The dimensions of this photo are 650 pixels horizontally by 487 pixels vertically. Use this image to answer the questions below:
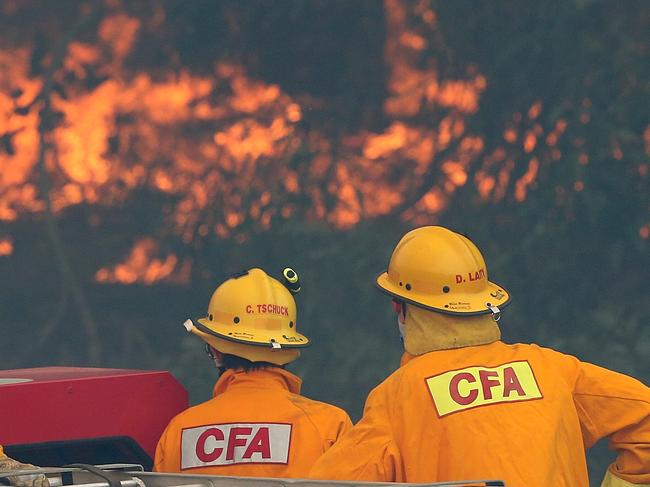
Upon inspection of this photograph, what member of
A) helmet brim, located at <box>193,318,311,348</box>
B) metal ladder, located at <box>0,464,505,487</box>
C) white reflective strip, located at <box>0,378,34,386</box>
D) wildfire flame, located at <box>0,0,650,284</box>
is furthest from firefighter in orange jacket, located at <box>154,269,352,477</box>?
wildfire flame, located at <box>0,0,650,284</box>

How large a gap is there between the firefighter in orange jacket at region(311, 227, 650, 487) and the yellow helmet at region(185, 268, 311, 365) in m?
0.78

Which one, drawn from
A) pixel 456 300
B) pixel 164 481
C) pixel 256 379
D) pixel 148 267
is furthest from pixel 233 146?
pixel 164 481

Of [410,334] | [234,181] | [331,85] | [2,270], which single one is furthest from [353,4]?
[410,334]

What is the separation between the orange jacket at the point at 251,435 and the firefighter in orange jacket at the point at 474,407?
1.79 feet

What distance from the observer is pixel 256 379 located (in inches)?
168

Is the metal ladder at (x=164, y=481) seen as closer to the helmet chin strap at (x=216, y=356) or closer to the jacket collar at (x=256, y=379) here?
the jacket collar at (x=256, y=379)

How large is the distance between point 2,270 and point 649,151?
13.2 ft

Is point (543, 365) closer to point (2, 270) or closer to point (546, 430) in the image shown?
point (546, 430)

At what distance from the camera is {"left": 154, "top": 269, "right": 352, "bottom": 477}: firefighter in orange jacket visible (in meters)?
3.99

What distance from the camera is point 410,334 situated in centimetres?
360

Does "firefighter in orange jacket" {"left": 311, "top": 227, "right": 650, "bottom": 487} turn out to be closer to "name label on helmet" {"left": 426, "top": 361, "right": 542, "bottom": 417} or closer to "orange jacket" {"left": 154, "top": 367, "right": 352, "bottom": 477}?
"name label on helmet" {"left": 426, "top": 361, "right": 542, "bottom": 417}

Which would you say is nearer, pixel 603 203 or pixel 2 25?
pixel 603 203

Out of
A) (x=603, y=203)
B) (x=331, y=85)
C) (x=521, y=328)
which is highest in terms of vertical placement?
(x=331, y=85)

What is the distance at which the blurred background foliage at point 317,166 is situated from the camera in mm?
7887
